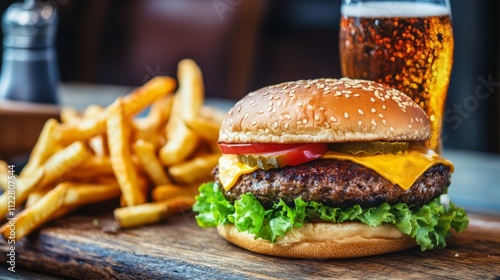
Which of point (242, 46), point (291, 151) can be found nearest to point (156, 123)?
point (291, 151)

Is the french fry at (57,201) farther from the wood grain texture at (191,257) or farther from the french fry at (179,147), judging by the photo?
the french fry at (179,147)

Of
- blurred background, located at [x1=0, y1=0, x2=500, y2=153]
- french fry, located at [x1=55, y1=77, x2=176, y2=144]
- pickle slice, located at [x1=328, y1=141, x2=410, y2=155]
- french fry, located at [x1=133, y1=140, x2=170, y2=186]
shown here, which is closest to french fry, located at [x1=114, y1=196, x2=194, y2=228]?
french fry, located at [x1=133, y1=140, x2=170, y2=186]

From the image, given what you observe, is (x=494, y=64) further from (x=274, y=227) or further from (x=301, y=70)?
(x=274, y=227)

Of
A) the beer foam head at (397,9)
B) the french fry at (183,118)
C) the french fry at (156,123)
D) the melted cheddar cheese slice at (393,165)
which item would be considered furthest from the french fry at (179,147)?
the beer foam head at (397,9)

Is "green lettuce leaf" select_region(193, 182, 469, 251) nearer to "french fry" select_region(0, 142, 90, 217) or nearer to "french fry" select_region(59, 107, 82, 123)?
"french fry" select_region(0, 142, 90, 217)

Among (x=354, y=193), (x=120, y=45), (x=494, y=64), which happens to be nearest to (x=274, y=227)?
(x=354, y=193)

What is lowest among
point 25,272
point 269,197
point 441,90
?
point 25,272
